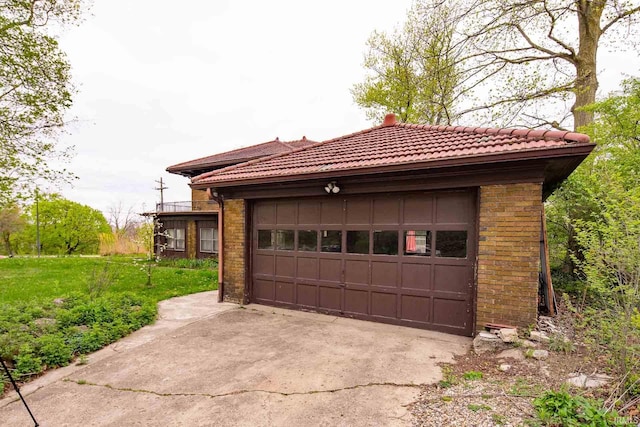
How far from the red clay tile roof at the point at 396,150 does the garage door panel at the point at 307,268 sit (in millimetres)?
1683

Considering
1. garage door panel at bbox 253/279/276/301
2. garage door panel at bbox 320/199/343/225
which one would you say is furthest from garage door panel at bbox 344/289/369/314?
garage door panel at bbox 253/279/276/301

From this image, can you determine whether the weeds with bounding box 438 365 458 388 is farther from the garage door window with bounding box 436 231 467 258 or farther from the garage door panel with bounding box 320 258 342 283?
the garage door panel with bounding box 320 258 342 283

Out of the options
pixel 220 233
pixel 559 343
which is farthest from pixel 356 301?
pixel 220 233

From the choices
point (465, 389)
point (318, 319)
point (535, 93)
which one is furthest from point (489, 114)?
point (465, 389)

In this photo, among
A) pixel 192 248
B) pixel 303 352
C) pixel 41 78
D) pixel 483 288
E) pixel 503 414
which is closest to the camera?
pixel 503 414

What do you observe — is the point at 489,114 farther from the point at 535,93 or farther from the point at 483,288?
the point at 483,288

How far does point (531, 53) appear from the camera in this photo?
416 inches

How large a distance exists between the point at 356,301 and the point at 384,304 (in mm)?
519

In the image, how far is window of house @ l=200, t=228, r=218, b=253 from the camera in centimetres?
1539

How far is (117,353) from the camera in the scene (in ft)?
13.6

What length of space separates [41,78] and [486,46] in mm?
14358

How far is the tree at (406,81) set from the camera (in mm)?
12812

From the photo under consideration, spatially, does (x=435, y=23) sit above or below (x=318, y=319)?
above

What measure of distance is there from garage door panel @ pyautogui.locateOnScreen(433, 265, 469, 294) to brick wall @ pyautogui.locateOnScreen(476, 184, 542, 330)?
24 cm
